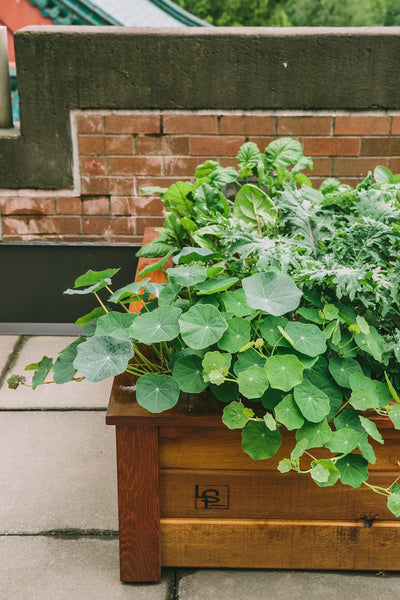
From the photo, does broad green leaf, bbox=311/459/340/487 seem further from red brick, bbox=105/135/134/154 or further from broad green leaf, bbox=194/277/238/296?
red brick, bbox=105/135/134/154

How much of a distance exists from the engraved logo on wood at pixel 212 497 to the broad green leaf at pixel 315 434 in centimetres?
29

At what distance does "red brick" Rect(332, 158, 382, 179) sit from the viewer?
294cm

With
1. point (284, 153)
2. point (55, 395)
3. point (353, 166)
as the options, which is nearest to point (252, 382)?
point (284, 153)

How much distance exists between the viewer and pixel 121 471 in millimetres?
1421

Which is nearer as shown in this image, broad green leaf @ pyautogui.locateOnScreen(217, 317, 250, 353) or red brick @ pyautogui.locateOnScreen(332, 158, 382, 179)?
broad green leaf @ pyautogui.locateOnScreen(217, 317, 250, 353)

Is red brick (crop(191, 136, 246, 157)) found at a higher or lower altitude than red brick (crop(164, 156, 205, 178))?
higher

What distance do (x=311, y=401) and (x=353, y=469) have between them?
18 cm

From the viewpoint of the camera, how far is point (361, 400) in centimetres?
129

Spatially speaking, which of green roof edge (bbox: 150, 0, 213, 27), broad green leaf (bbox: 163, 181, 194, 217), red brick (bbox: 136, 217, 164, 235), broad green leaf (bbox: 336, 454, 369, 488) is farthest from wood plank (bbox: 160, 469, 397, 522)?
green roof edge (bbox: 150, 0, 213, 27)

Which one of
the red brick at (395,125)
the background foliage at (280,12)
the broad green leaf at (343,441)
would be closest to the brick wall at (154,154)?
the red brick at (395,125)

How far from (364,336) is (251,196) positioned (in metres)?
0.75

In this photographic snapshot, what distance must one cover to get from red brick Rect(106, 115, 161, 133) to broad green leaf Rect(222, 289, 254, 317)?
1657 millimetres

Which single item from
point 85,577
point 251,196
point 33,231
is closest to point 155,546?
point 85,577

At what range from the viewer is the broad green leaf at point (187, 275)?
141 cm
